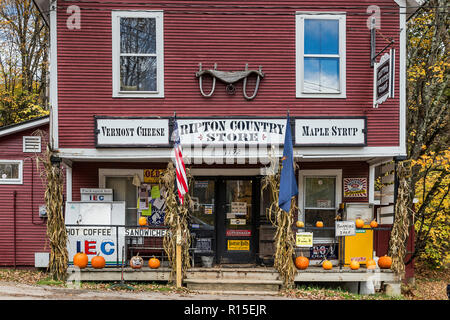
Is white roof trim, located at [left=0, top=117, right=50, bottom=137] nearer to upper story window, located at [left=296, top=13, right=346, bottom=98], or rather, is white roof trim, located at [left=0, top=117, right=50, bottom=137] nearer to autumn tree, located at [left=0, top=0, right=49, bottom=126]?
upper story window, located at [left=296, top=13, right=346, bottom=98]

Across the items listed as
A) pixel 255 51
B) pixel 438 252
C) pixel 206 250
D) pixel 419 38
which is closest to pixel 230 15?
pixel 255 51

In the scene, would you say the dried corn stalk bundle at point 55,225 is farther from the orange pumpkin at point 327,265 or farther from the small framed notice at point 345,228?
the small framed notice at point 345,228

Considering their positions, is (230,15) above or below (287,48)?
above

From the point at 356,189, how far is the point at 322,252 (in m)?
1.89

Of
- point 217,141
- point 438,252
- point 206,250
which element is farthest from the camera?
point 438,252

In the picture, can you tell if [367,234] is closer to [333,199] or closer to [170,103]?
[333,199]

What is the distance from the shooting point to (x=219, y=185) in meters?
11.7

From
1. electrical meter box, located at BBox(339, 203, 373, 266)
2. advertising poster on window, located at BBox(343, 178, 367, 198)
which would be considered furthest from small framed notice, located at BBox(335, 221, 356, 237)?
advertising poster on window, located at BBox(343, 178, 367, 198)

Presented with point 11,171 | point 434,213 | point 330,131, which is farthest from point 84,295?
point 434,213

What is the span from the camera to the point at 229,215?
11656 mm

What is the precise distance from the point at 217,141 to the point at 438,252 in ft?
33.0

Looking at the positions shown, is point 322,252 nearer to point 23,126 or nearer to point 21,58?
point 23,126

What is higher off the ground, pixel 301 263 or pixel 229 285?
pixel 301 263

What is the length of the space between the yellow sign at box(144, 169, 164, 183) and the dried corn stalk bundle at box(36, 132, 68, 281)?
2373mm
